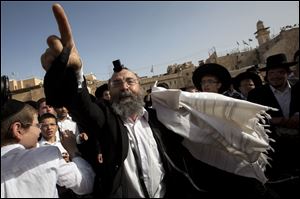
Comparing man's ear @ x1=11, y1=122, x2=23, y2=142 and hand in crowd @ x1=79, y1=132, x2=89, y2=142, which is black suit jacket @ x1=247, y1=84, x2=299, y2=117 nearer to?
hand in crowd @ x1=79, y1=132, x2=89, y2=142

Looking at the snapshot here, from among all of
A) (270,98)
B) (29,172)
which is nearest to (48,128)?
(29,172)

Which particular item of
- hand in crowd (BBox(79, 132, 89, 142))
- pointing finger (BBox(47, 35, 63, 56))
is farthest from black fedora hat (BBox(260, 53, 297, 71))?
pointing finger (BBox(47, 35, 63, 56))

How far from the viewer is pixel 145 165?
2664 millimetres

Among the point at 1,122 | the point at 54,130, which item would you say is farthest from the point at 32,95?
the point at 1,122

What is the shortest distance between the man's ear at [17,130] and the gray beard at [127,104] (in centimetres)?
101

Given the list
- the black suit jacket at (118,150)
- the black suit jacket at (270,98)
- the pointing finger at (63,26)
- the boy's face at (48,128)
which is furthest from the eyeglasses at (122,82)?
the black suit jacket at (270,98)

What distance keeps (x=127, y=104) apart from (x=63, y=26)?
1.17 metres

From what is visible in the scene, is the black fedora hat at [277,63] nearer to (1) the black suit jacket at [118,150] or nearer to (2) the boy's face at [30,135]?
(1) the black suit jacket at [118,150]

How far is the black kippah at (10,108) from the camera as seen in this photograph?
213 cm

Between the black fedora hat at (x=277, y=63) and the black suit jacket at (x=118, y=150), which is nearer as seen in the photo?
the black suit jacket at (x=118, y=150)

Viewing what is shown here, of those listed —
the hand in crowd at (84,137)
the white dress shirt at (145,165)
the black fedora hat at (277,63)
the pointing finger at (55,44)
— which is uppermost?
the pointing finger at (55,44)

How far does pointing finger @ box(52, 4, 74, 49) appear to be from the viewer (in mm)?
1992

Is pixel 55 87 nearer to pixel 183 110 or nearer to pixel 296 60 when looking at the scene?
pixel 183 110

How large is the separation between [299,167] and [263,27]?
191ft
